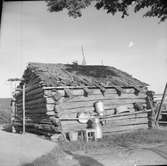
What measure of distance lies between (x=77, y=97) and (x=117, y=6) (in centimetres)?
453

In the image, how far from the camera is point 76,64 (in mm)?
17094

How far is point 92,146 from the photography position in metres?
10.9

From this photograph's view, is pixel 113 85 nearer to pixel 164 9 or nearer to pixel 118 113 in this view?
pixel 118 113

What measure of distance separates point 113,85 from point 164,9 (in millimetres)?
4501

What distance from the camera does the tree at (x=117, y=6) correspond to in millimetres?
10648

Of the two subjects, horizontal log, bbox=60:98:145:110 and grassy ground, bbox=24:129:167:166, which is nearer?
grassy ground, bbox=24:129:167:166

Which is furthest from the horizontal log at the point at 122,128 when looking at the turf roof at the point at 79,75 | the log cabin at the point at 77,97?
the turf roof at the point at 79,75

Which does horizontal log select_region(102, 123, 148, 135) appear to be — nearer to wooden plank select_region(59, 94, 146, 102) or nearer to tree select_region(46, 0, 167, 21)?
wooden plank select_region(59, 94, 146, 102)

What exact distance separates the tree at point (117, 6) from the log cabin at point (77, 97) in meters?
3.62

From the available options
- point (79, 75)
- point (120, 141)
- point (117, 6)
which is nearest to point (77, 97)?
point (79, 75)

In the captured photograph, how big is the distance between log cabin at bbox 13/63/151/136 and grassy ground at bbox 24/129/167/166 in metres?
1.07

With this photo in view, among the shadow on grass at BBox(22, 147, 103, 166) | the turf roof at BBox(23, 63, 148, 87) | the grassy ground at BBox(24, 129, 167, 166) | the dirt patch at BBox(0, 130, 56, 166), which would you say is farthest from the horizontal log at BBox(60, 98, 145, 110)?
the shadow on grass at BBox(22, 147, 103, 166)

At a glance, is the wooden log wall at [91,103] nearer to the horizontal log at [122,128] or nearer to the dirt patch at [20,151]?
the horizontal log at [122,128]

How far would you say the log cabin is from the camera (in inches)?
513
